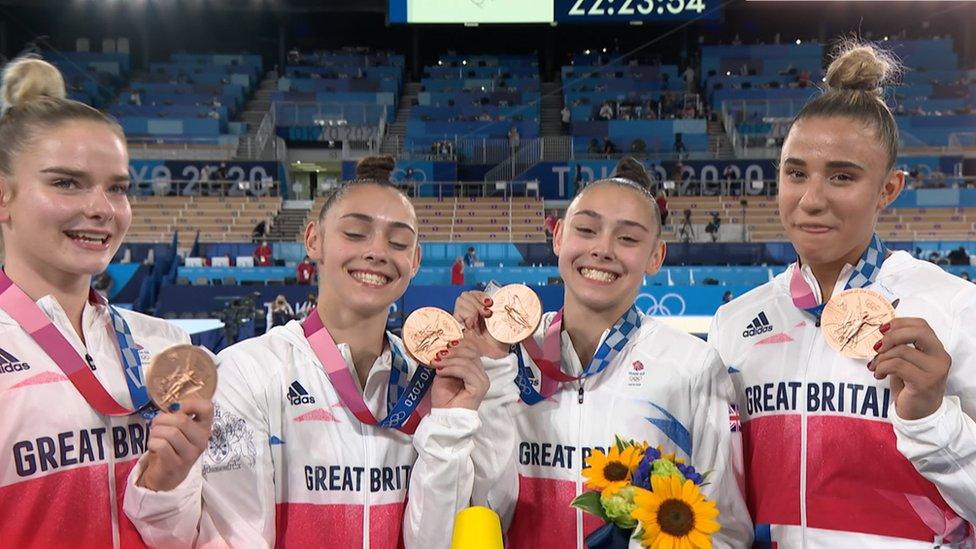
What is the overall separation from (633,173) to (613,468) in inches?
45.8

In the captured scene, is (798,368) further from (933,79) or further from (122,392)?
(933,79)

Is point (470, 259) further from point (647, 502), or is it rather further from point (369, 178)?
point (647, 502)

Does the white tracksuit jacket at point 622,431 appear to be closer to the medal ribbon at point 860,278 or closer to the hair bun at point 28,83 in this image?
the medal ribbon at point 860,278

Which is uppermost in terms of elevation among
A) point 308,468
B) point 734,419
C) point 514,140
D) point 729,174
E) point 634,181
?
point 514,140

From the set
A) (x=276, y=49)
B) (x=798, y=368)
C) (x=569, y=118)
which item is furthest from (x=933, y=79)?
(x=798, y=368)

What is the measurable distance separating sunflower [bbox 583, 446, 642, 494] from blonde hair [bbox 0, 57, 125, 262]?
1.58 metres

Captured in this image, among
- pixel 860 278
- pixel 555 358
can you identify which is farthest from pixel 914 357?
pixel 555 358

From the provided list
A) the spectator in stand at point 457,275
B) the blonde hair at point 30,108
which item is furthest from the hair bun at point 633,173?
the spectator in stand at point 457,275

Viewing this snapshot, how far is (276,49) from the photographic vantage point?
31.4m

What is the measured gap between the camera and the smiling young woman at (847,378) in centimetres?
208

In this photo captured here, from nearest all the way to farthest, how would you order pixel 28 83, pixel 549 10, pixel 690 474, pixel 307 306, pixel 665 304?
pixel 690 474 → pixel 28 83 → pixel 307 306 → pixel 665 304 → pixel 549 10

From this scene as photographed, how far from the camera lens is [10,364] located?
6.74ft

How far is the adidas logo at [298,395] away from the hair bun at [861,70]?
6.11ft

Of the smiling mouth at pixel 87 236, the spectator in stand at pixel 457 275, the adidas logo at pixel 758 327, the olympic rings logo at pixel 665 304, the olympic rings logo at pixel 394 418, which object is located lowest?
the olympic rings logo at pixel 665 304
